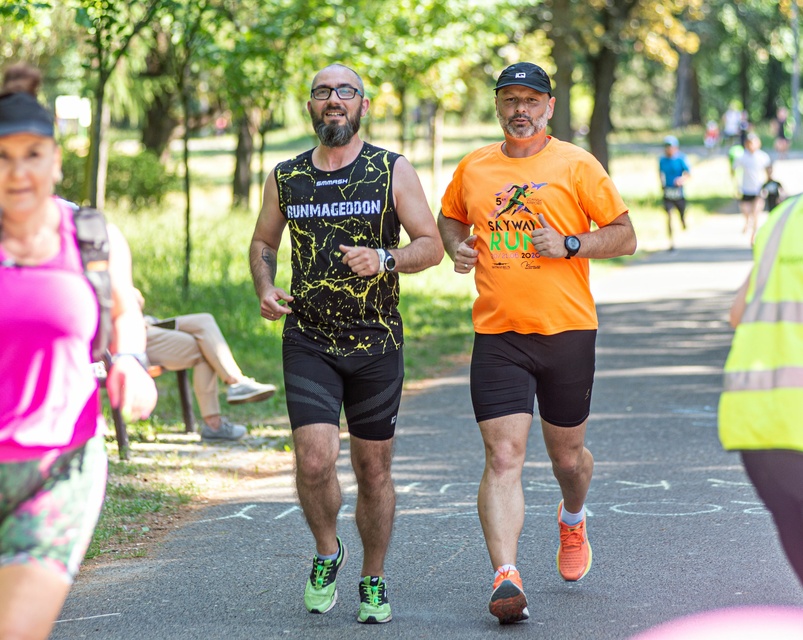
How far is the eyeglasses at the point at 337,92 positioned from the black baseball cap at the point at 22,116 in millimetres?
1664

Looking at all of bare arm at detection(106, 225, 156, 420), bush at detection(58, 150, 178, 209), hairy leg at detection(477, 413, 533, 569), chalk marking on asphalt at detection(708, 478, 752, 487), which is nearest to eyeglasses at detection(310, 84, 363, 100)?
hairy leg at detection(477, 413, 533, 569)

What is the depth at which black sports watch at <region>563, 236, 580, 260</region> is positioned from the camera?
5.03 meters

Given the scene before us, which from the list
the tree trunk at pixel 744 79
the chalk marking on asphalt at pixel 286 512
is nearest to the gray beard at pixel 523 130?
the chalk marking on asphalt at pixel 286 512

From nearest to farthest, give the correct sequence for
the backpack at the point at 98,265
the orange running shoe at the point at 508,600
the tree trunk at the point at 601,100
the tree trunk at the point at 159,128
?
the backpack at the point at 98,265 → the orange running shoe at the point at 508,600 → the tree trunk at the point at 159,128 → the tree trunk at the point at 601,100

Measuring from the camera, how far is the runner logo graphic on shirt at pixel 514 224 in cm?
511

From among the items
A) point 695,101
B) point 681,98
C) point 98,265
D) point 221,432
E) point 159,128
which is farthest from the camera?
point 695,101

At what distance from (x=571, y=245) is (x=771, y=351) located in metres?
1.69

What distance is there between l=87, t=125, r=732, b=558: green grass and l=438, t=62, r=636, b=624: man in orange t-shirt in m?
2.11

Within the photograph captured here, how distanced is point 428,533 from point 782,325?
3.30 metres

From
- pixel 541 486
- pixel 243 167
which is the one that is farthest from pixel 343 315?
pixel 243 167

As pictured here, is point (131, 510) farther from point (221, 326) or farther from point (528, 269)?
point (221, 326)

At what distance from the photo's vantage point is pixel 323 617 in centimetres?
507

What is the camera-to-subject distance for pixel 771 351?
3.41m

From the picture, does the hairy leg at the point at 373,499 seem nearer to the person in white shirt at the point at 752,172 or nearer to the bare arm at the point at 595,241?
the bare arm at the point at 595,241
